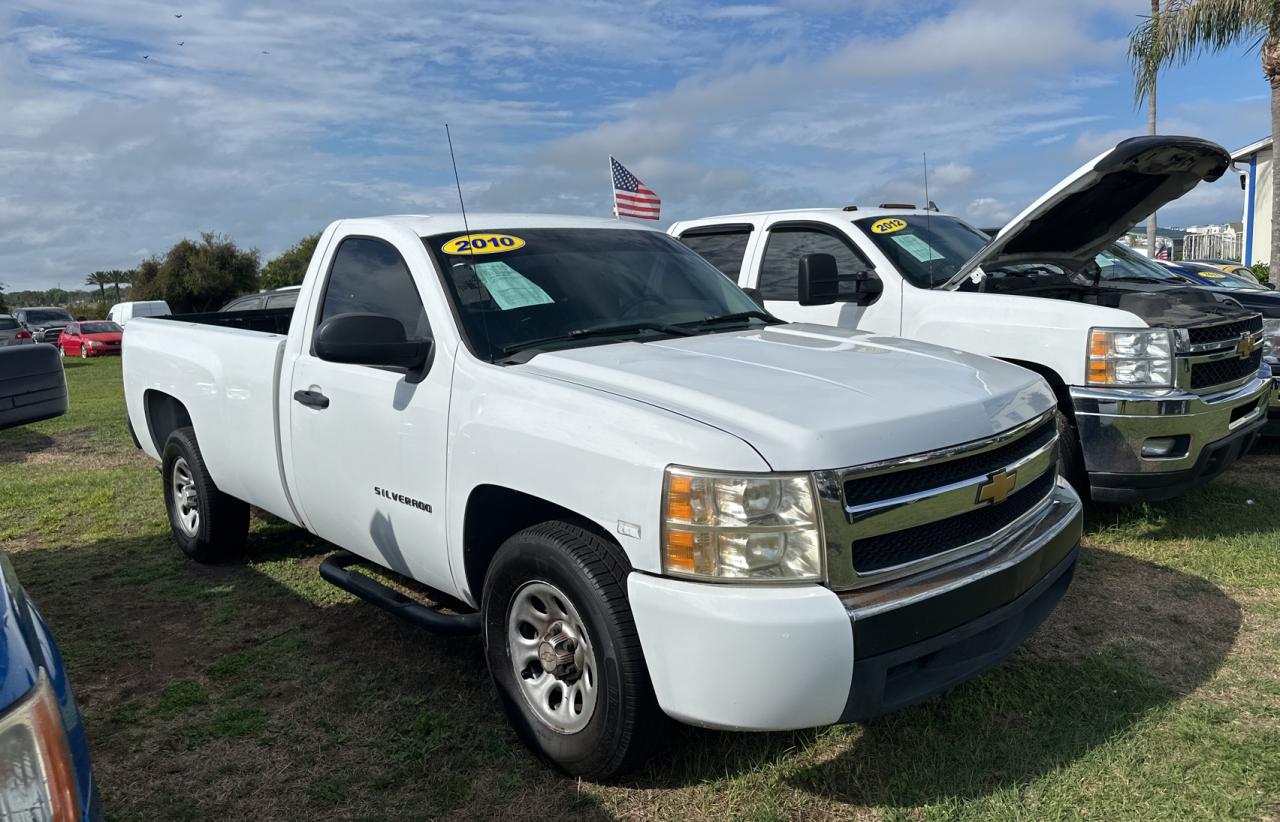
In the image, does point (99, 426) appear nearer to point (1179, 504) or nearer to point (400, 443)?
point (400, 443)

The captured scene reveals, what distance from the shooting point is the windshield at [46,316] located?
37.4 m

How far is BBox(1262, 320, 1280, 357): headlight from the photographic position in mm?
7027

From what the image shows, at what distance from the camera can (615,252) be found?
4.29 m

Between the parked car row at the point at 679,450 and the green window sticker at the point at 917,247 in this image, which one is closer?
the parked car row at the point at 679,450

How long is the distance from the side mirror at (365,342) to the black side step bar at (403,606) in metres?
0.93

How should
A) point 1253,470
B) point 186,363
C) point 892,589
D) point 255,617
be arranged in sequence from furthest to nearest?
point 1253,470 → point 186,363 → point 255,617 → point 892,589

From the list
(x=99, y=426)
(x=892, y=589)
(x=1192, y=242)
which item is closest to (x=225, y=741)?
(x=892, y=589)

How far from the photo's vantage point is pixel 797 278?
6.39 metres

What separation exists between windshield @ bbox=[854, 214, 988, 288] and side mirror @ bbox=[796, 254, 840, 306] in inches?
29.9

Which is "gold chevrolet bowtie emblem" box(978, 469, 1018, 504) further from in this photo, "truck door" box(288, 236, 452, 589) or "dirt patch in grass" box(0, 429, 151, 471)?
"dirt patch in grass" box(0, 429, 151, 471)

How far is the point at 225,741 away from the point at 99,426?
9694 mm

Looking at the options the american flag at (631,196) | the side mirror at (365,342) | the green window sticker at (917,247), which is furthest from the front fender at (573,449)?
the american flag at (631,196)

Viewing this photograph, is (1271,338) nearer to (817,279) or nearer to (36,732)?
(817,279)

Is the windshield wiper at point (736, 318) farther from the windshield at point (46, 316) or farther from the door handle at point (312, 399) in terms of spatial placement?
the windshield at point (46, 316)
